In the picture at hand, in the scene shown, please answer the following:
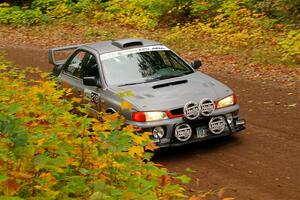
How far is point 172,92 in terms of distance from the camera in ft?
25.0

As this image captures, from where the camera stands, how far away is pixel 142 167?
444cm

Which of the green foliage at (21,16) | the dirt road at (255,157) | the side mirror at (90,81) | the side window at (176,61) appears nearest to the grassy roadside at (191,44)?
the green foliage at (21,16)

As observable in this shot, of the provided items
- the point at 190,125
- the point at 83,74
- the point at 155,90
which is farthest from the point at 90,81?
the point at 190,125

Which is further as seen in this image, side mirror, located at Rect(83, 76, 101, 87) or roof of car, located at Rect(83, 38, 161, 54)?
roof of car, located at Rect(83, 38, 161, 54)

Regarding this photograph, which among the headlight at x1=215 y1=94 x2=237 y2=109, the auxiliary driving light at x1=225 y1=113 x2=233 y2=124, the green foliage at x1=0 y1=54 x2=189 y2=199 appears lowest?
the auxiliary driving light at x1=225 y1=113 x2=233 y2=124

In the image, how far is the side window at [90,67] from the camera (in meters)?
8.65

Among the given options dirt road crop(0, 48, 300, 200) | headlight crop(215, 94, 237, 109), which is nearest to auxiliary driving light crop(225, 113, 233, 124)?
headlight crop(215, 94, 237, 109)

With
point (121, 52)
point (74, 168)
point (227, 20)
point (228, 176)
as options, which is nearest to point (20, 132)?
point (74, 168)

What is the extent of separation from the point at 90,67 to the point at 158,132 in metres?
2.20

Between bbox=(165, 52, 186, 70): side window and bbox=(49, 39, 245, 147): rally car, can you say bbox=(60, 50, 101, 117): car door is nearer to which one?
bbox=(49, 39, 245, 147): rally car

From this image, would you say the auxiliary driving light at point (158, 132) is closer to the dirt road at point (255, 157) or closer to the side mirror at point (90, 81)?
the dirt road at point (255, 157)

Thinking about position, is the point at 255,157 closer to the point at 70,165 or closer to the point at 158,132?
the point at 158,132

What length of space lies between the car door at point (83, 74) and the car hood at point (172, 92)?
19.7 inches

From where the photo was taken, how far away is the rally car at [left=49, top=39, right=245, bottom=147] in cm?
730
